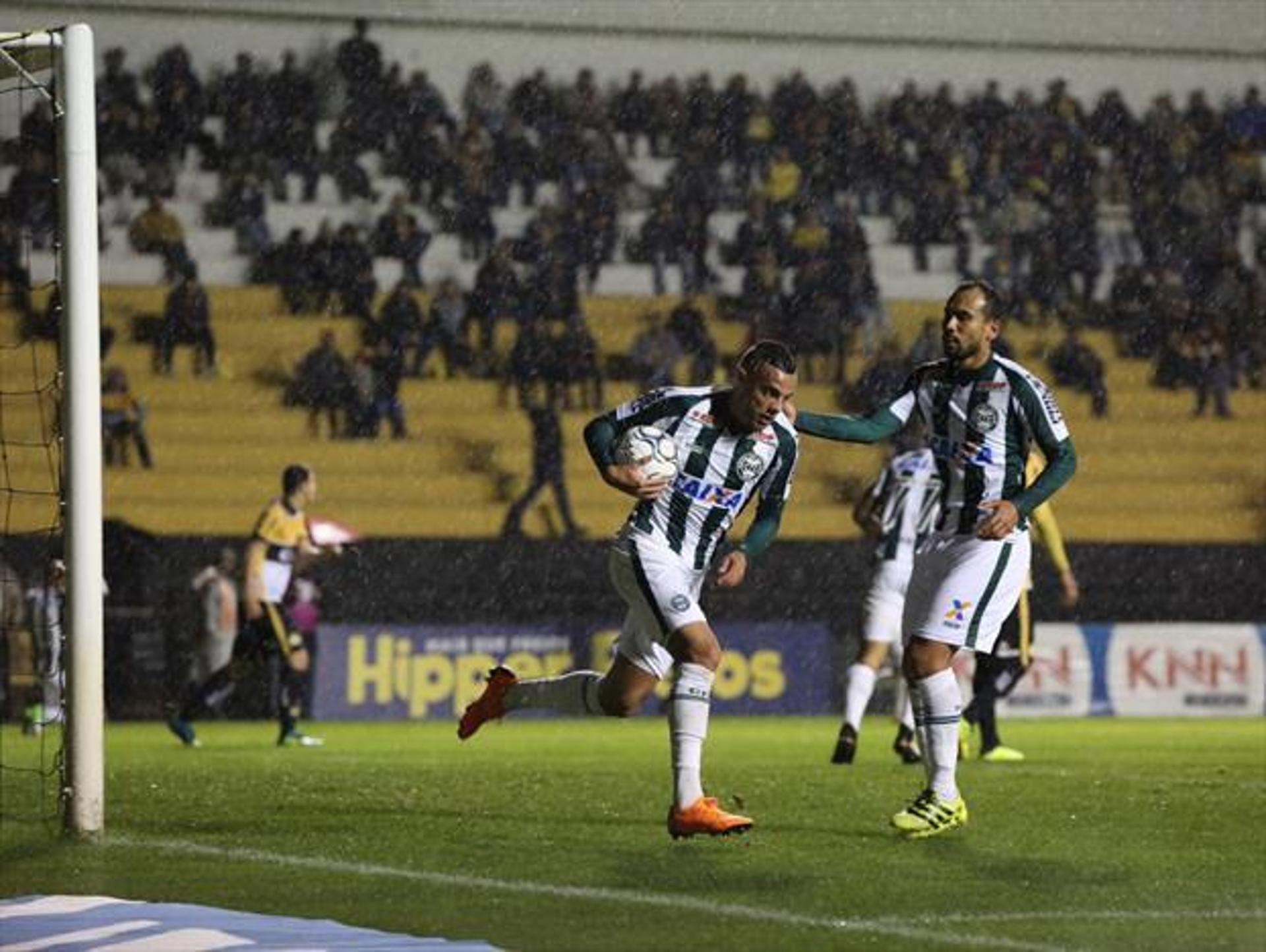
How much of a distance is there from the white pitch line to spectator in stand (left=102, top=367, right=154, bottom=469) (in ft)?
57.9

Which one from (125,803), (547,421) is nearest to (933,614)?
(125,803)

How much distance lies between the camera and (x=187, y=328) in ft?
97.8

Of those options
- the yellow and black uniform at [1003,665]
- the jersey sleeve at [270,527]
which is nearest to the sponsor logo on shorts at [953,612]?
the yellow and black uniform at [1003,665]

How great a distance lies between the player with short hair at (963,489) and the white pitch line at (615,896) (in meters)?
2.08

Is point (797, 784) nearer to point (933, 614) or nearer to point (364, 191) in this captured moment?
point (933, 614)

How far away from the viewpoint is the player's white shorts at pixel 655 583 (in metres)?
9.91

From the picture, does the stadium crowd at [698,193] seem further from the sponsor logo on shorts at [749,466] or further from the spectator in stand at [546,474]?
the sponsor logo on shorts at [749,466]

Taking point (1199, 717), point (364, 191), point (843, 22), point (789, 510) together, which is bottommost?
point (1199, 717)

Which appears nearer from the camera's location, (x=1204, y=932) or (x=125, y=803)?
(x=1204, y=932)

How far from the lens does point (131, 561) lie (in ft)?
77.7

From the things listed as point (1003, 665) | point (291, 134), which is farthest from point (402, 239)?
point (1003, 665)

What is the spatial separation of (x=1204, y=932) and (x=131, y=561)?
17.2 metres

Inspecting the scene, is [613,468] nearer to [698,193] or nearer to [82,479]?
[82,479]

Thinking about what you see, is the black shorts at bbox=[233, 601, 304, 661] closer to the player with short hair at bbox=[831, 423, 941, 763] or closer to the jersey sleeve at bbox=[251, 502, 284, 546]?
the jersey sleeve at bbox=[251, 502, 284, 546]
